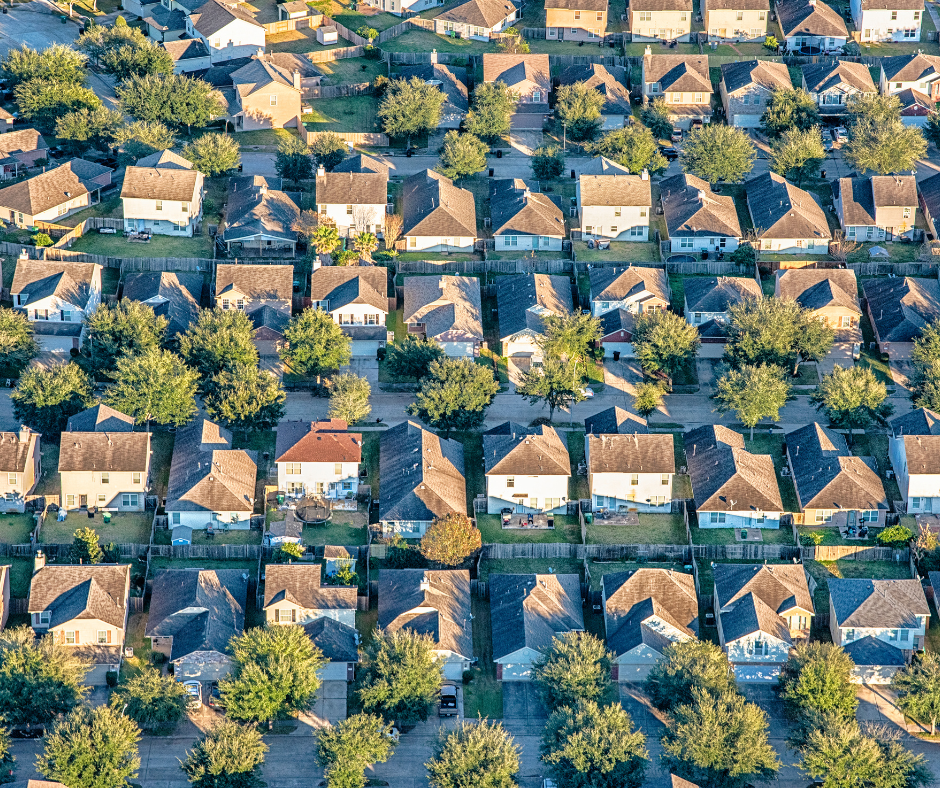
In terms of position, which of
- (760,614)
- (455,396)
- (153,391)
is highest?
(153,391)

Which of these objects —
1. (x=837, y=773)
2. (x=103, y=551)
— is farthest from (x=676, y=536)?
(x=103, y=551)

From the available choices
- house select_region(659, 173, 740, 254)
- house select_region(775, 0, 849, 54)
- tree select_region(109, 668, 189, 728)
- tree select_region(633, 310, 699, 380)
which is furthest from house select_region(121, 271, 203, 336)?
house select_region(775, 0, 849, 54)

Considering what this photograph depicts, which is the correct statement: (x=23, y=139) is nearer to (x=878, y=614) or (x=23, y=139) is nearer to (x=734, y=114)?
(x=734, y=114)

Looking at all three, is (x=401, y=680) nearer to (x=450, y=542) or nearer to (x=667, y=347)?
(x=450, y=542)

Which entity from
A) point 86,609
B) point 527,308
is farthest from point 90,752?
point 527,308

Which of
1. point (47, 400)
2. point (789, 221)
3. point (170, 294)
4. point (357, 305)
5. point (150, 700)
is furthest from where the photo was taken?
point (789, 221)

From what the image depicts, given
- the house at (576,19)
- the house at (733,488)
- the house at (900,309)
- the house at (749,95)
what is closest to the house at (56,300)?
the house at (733,488)

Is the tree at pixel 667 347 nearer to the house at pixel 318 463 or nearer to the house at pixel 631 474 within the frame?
the house at pixel 631 474
